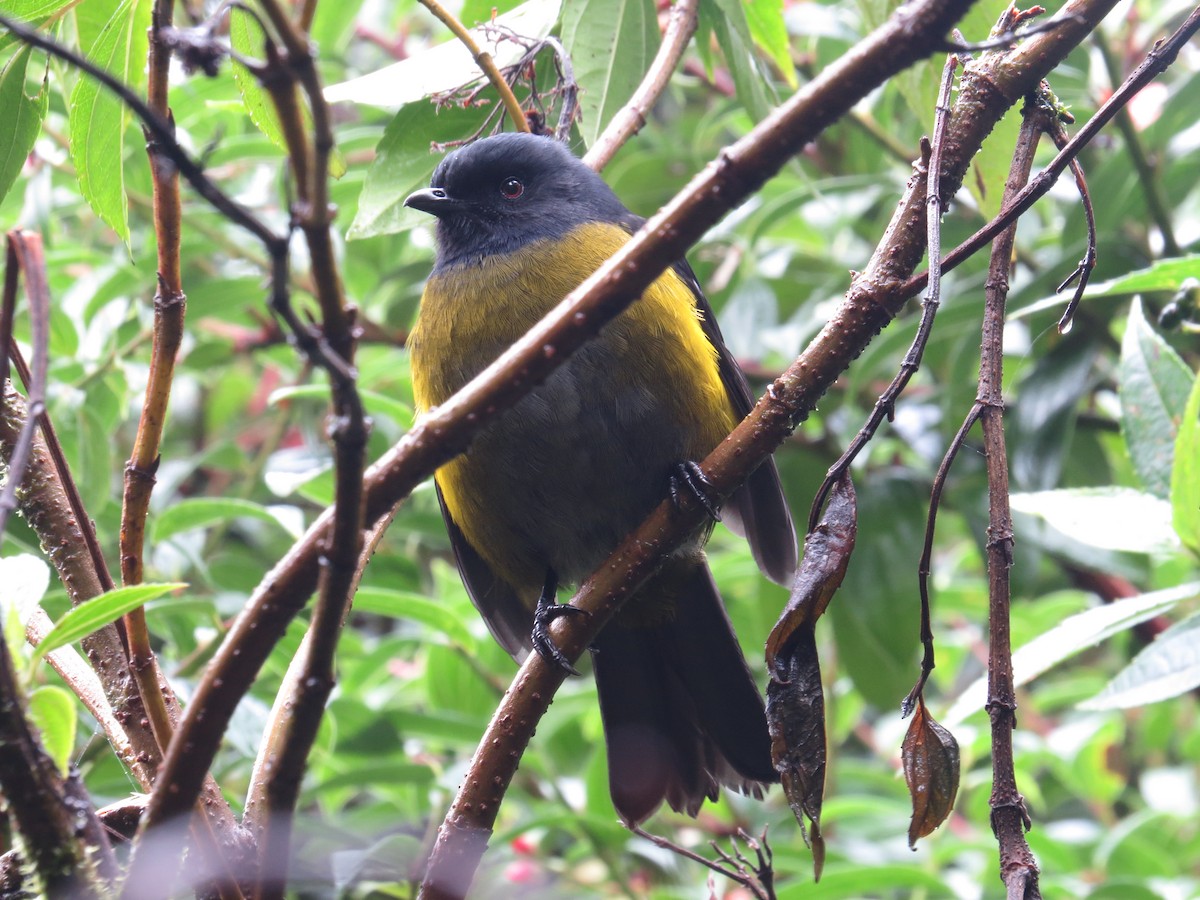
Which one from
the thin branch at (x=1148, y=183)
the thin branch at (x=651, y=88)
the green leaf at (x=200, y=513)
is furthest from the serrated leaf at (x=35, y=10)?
the thin branch at (x=1148, y=183)

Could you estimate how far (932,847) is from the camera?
368 cm

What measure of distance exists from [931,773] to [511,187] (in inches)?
87.6

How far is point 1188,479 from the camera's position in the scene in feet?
7.07

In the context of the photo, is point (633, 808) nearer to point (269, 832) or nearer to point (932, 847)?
point (932, 847)

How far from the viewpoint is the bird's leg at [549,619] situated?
1764 millimetres

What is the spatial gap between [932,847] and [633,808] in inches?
55.0

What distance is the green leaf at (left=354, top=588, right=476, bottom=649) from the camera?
2.97m

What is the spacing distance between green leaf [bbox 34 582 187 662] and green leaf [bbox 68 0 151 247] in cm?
78

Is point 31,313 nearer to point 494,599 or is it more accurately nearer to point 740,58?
point 740,58

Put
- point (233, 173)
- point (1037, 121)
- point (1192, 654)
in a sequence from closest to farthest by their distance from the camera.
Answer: point (1037, 121), point (1192, 654), point (233, 173)

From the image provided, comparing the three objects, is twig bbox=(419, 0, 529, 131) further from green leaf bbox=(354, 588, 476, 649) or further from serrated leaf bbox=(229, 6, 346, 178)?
green leaf bbox=(354, 588, 476, 649)

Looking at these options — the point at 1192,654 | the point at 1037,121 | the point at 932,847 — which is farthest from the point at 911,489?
the point at 1037,121

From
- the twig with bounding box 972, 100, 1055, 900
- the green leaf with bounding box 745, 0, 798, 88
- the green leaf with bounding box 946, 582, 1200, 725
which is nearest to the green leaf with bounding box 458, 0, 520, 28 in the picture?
the green leaf with bounding box 745, 0, 798, 88

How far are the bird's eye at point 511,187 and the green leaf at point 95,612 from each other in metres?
2.19
